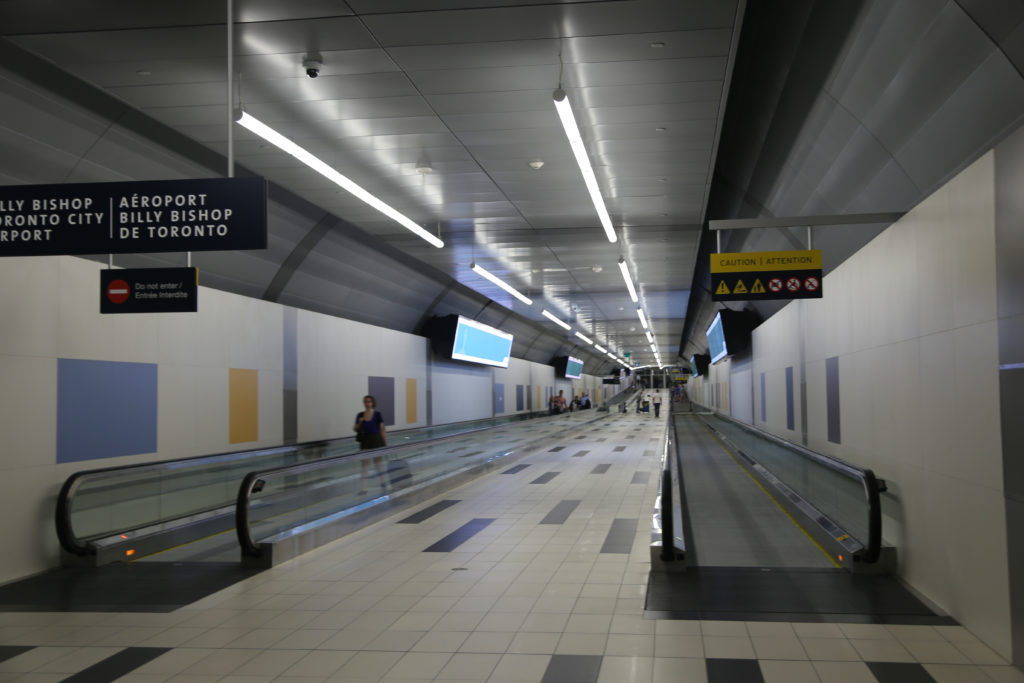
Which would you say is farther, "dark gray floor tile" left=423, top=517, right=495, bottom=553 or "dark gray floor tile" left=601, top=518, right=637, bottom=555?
"dark gray floor tile" left=423, top=517, right=495, bottom=553

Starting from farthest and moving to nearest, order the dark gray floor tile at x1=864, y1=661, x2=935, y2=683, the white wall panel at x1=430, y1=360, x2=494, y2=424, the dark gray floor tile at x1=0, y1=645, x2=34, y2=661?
the white wall panel at x1=430, y1=360, x2=494, y2=424 → the dark gray floor tile at x1=0, y1=645, x2=34, y2=661 → the dark gray floor tile at x1=864, y1=661, x2=935, y2=683

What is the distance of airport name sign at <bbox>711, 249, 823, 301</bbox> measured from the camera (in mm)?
9109

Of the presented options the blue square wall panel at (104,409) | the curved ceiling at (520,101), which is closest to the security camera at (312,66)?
the curved ceiling at (520,101)

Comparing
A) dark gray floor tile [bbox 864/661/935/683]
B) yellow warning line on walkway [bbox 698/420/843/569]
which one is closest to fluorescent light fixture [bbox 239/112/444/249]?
→ dark gray floor tile [bbox 864/661/935/683]

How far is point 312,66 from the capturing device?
702cm

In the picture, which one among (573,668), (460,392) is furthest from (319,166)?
(460,392)

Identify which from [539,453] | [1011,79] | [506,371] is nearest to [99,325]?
[1011,79]

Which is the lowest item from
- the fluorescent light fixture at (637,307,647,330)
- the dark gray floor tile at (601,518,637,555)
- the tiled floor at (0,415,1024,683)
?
the dark gray floor tile at (601,518,637,555)

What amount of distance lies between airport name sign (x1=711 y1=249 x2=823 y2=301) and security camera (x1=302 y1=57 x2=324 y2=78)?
16.4 ft

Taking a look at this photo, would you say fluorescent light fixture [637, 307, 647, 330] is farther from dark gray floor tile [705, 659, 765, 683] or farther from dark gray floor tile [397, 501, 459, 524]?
dark gray floor tile [705, 659, 765, 683]

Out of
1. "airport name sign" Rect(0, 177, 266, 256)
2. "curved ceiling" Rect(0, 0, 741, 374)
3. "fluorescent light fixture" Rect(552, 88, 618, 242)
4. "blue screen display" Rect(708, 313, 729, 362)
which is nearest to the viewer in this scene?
"airport name sign" Rect(0, 177, 266, 256)

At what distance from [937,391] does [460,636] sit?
3.92m

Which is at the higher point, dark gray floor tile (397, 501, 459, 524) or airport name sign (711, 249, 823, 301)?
airport name sign (711, 249, 823, 301)

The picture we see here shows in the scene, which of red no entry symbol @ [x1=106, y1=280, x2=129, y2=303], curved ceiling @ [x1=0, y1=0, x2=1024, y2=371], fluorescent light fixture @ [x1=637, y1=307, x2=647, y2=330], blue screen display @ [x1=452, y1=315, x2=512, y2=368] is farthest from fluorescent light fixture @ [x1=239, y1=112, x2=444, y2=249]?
fluorescent light fixture @ [x1=637, y1=307, x2=647, y2=330]
